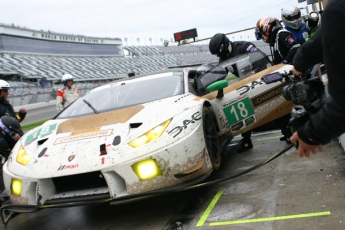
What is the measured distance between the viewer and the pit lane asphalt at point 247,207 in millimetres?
2844

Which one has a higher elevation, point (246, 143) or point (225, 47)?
point (225, 47)

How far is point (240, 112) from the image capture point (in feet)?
14.5

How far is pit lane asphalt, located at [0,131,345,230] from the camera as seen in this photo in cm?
284

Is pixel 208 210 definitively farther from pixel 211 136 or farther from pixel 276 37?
pixel 276 37

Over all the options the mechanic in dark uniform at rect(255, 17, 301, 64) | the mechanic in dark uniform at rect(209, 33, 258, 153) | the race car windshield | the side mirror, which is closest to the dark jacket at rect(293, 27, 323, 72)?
the side mirror

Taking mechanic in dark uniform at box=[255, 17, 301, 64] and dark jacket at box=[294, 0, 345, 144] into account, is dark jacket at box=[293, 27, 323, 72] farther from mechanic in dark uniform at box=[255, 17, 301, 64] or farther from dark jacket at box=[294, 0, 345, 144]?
mechanic in dark uniform at box=[255, 17, 301, 64]

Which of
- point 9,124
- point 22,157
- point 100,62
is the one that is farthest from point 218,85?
point 100,62

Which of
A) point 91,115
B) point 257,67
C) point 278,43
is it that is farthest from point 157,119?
point 278,43

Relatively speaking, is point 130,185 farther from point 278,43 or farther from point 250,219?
point 278,43

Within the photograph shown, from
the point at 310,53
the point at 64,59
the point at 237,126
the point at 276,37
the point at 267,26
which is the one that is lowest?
the point at 237,126

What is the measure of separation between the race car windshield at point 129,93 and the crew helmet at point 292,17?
6.49 ft

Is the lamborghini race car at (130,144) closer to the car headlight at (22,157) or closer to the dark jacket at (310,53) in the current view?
the car headlight at (22,157)

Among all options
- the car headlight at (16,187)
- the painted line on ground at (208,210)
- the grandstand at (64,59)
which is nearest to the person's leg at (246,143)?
the painted line on ground at (208,210)

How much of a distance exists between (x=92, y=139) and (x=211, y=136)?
4.12 feet
